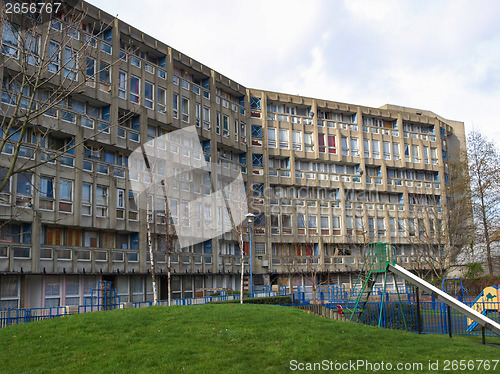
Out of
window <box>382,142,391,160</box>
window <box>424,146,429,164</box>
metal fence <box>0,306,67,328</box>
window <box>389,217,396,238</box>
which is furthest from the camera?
window <box>424,146,429,164</box>

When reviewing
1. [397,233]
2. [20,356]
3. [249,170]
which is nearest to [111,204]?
[249,170]

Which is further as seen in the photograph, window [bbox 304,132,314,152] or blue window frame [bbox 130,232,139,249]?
window [bbox 304,132,314,152]

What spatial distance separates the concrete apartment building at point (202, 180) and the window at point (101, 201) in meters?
0.09

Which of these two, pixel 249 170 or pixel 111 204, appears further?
A: pixel 249 170

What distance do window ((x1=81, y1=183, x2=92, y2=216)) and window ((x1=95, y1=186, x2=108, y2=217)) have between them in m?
0.51

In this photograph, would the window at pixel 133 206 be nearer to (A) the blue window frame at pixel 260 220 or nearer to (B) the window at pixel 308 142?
(A) the blue window frame at pixel 260 220

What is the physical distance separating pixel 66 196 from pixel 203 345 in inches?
892

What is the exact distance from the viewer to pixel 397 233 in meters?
60.6

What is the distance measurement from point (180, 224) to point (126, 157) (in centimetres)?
704

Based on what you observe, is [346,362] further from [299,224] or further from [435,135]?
[435,135]

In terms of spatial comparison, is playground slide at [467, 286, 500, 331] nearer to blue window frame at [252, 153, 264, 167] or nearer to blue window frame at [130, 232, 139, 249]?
blue window frame at [130, 232, 139, 249]

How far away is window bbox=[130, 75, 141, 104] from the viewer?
40.5 m

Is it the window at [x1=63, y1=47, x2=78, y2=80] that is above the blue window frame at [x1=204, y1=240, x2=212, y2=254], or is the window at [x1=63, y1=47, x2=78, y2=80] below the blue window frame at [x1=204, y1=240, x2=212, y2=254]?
above

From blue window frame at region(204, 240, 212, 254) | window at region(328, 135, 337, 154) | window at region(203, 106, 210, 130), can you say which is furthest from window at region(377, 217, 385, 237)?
window at region(203, 106, 210, 130)
